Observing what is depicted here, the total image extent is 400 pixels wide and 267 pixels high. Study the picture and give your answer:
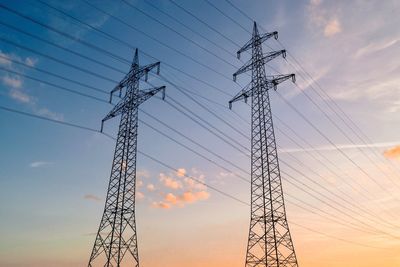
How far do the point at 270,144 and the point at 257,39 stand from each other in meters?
10.6

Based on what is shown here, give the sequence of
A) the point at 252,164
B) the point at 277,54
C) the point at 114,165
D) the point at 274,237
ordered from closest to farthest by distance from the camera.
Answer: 1. the point at 274,237
2. the point at 114,165
3. the point at 252,164
4. the point at 277,54

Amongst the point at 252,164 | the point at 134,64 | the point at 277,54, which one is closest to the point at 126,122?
the point at 134,64

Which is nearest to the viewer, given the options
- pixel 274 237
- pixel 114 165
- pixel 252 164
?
pixel 274 237

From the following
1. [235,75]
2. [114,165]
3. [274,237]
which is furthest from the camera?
[235,75]

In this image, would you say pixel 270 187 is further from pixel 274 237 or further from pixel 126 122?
pixel 126 122

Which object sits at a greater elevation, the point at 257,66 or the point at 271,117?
the point at 257,66

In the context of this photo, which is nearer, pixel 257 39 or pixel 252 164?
pixel 252 164

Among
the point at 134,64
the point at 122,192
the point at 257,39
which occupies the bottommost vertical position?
the point at 122,192

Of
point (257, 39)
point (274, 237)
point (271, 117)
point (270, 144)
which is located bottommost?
point (274, 237)

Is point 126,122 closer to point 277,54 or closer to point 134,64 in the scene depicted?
point 134,64

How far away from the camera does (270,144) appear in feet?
101

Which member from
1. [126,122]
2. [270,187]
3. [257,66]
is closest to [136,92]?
[126,122]

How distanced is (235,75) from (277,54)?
4459mm

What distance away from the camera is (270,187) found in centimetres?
2891
